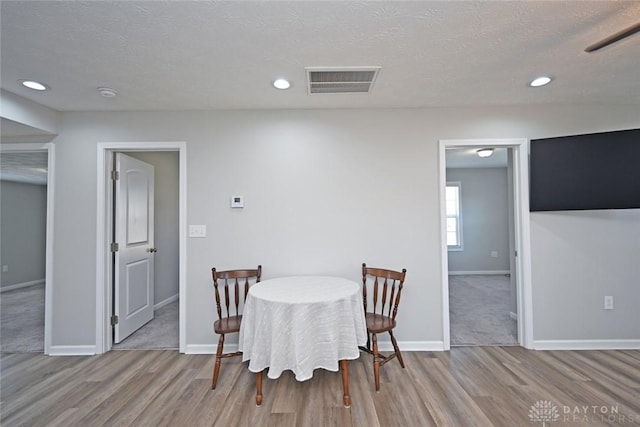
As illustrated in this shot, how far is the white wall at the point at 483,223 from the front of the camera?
6.32m

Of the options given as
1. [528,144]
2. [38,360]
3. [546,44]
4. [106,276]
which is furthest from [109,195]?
[528,144]

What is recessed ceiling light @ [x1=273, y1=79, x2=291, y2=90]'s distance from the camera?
2.23 metres

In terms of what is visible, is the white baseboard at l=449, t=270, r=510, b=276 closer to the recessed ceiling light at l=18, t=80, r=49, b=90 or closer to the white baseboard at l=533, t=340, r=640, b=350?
the white baseboard at l=533, t=340, r=640, b=350

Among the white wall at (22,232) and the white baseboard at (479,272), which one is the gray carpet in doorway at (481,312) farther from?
the white wall at (22,232)

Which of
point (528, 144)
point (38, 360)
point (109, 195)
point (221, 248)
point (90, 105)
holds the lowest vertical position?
point (38, 360)

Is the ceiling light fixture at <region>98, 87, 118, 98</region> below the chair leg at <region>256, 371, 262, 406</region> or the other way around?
the other way around

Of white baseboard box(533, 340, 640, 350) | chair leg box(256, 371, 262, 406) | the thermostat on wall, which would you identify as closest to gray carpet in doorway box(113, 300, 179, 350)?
chair leg box(256, 371, 262, 406)

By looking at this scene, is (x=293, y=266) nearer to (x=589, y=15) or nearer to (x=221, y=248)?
(x=221, y=248)

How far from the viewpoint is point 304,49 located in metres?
1.82

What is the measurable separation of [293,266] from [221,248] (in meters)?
0.75

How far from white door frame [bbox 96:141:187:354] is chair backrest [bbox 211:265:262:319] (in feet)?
1.43

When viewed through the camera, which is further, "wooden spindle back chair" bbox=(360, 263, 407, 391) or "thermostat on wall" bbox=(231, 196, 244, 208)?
"thermostat on wall" bbox=(231, 196, 244, 208)

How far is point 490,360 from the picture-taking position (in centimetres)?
253

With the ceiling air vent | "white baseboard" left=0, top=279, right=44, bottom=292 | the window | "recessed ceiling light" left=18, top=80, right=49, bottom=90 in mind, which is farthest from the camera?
the window
